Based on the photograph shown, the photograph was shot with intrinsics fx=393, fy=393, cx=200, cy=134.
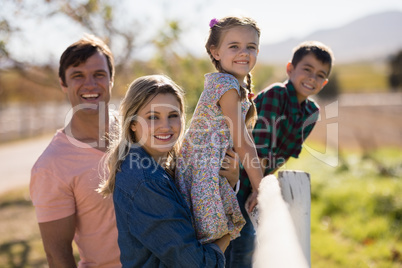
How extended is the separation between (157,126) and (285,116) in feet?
3.94

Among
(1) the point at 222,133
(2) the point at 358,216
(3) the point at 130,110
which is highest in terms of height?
(3) the point at 130,110

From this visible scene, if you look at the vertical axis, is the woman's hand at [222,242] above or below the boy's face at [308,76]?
below

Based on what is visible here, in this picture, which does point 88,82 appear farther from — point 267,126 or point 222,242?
point 222,242

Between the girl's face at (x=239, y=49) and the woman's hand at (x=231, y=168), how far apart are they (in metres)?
0.48

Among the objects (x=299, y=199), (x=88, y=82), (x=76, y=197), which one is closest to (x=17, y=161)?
(x=88, y=82)

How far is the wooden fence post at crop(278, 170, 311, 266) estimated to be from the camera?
1896 millimetres

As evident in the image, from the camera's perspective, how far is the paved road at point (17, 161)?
11.2 meters

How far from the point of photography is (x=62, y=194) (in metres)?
2.33

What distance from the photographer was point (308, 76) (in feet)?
9.49

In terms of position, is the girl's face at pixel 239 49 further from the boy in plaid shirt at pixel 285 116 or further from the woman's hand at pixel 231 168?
the boy in plaid shirt at pixel 285 116

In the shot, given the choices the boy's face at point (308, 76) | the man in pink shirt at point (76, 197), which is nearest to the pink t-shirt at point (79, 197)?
the man in pink shirt at point (76, 197)

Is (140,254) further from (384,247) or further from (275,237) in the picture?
(384,247)

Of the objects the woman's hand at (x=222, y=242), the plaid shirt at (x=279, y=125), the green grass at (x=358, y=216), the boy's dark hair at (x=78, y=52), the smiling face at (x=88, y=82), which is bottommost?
the green grass at (x=358, y=216)

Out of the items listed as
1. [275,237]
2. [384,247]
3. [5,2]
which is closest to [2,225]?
[5,2]
